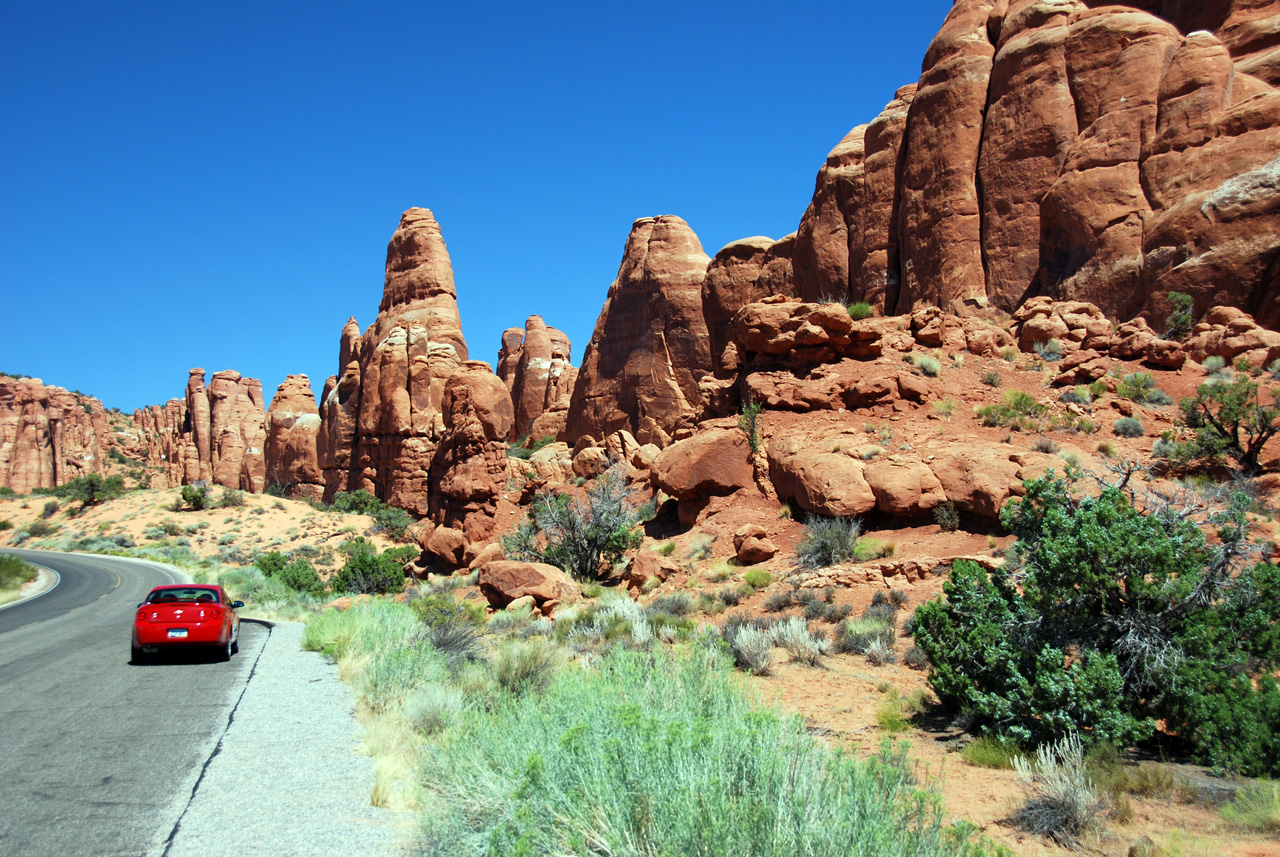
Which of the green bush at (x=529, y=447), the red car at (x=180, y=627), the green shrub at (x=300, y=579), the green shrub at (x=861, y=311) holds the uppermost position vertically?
the green shrub at (x=861, y=311)

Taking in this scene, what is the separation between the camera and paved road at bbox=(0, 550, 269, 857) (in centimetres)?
465

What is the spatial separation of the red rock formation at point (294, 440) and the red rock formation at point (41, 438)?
30.8m

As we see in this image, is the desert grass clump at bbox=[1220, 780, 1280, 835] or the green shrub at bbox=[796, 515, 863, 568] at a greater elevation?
the green shrub at bbox=[796, 515, 863, 568]

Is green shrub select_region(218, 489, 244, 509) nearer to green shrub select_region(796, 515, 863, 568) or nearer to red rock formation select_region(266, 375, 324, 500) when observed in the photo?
red rock formation select_region(266, 375, 324, 500)

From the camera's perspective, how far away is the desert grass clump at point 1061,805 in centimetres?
495

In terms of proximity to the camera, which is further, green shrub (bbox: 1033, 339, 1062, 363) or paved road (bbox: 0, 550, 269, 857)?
green shrub (bbox: 1033, 339, 1062, 363)

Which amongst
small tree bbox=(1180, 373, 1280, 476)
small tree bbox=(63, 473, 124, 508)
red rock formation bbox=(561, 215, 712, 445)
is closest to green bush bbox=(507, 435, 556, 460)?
red rock formation bbox=(561, 215, 712, 445)

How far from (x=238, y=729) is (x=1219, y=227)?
2601 centimetres

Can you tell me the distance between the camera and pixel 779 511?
18.2 metres

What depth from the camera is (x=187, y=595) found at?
40.4 ft

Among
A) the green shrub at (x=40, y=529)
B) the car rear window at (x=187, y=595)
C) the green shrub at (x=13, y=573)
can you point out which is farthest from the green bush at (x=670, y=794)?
the green shrub at (x=40, y=529)

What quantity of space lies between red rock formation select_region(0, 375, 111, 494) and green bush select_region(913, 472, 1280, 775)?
91.3m

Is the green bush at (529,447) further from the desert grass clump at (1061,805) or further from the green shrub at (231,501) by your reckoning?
the desert grass clump at (1061,805)

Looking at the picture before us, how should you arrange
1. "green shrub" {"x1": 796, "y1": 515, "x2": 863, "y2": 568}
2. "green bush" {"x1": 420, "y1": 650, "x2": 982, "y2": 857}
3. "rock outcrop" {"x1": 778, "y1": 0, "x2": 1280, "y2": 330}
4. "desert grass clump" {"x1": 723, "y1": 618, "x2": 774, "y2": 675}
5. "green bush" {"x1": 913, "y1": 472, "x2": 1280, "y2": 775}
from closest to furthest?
"green bush" {"x1": 420, "y1": 650, "x2": 982, "y2": 857}
"green bush" {"x1": 913, "y1": 472, "x2": 1280, "y2": 775}
"desert grass clump" {"x1": 723, "y1": 618, "x2": 774, "y2": 675}
"green shrub" {"x1": 796, "y1": 515, "x2": 863, "y2": 568}
"rock outcrop" {"x1": 778, "y1": 0, "x2": 1280, "y2": 330}
